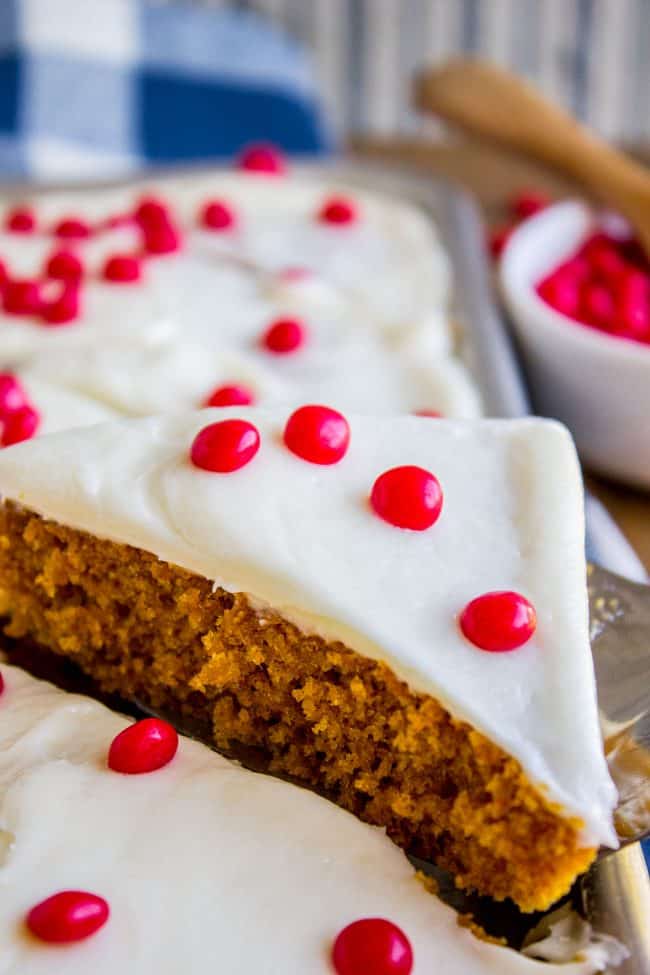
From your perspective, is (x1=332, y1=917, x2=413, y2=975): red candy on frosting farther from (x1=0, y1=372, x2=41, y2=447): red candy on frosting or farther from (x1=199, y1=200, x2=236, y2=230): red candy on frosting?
(x1=199, y1=200, x2=236, y2=230): red candy on frosting

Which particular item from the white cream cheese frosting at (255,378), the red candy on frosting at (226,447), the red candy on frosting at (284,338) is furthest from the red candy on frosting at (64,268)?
the red candy on frosting at (226,447)

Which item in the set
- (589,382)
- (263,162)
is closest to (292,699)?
(589,382)

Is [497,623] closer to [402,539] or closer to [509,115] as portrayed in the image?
[402,539]

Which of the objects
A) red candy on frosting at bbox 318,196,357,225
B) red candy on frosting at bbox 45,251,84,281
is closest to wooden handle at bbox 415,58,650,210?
red candy on frosting at bbox 318,196,357,225

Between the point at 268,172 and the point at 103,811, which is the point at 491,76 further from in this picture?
the point at 103,811

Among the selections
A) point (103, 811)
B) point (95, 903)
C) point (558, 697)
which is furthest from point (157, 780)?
point (558, 697)

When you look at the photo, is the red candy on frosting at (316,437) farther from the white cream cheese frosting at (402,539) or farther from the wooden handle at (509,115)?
the wooden handle at (509,115)
